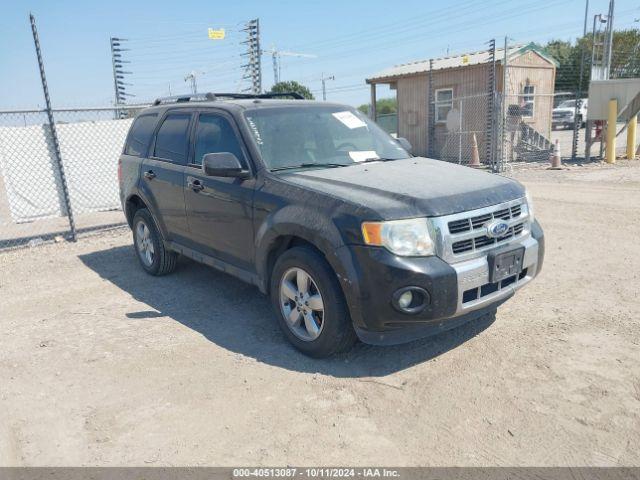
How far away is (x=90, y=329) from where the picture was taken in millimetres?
4859

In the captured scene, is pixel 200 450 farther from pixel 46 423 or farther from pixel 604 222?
pixel 604 222

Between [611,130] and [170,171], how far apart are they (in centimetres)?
1367

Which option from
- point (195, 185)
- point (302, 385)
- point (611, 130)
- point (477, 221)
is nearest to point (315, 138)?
point (195, 185)

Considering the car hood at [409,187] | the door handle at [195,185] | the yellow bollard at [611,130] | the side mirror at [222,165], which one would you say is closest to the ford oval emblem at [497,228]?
the car hood at [409,187]

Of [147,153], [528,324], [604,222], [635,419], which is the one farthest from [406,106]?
[635,419]

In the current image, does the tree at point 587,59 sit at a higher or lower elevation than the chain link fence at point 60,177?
higher

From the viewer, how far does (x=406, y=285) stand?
3357mm

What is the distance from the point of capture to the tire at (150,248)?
609 cm

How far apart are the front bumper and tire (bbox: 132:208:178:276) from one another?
3.24 metres

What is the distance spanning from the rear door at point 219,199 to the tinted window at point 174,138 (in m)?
0.20

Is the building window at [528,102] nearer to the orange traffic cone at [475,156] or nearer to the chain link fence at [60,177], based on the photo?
the orange traffic cone at [475,156]

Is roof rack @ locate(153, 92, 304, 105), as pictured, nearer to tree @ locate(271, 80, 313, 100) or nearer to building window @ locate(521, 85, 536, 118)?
building window @ locate(521, 85, 536, 118)

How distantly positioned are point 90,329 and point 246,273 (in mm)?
1584

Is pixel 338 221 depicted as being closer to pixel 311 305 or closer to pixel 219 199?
pixel 311 305
